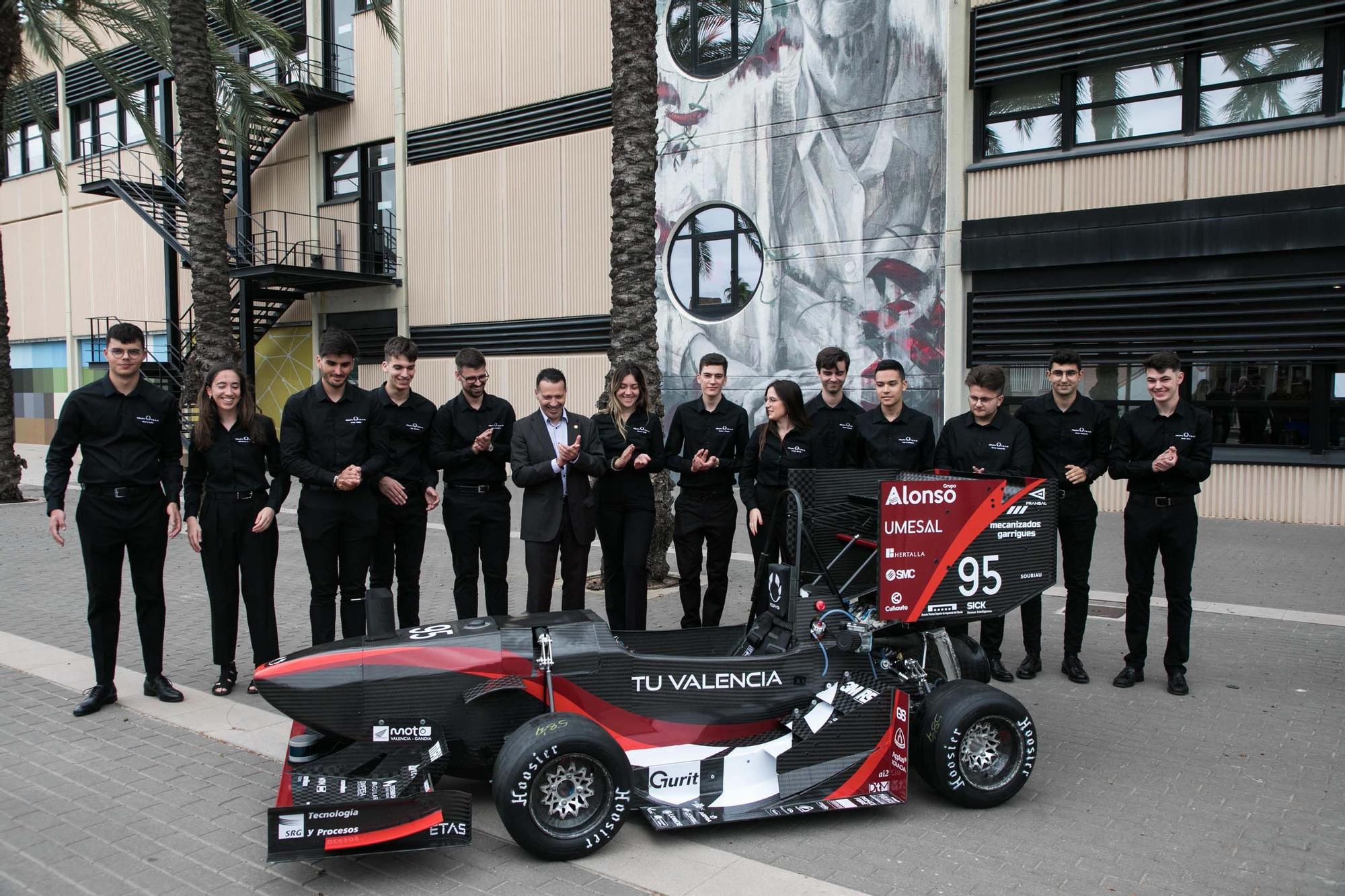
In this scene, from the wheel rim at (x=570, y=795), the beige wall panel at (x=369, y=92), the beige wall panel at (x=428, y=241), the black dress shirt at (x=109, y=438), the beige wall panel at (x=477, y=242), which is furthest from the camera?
the beige wall panel at (x=369, y=92)

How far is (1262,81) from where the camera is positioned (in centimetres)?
1227

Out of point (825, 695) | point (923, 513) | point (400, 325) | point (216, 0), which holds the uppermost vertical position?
point (216, 0)

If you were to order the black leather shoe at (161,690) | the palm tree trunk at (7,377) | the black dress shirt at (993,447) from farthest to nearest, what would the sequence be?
1. the palm tree trunk at (7,377)
2. the black dress shirt at (993,447)
3. the black leather shoe at (161,690)

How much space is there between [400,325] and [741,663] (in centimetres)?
1868

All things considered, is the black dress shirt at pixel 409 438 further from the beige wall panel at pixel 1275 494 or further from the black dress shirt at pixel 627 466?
the beige wall panel at pixel 1275 494

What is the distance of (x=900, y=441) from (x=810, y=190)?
9.92 meters

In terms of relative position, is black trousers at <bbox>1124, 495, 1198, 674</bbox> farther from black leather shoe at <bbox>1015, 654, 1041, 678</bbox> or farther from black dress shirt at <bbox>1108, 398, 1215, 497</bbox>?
black leather shoe at <bbox>1015, 654, 1041, 678</bbox>

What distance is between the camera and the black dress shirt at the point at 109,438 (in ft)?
18.7

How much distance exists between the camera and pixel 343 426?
19.9 feet

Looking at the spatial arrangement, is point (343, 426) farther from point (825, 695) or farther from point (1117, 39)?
point (1117, 39)

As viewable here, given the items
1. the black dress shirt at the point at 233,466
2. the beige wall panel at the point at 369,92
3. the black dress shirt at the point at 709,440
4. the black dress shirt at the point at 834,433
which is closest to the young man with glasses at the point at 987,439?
the black dress shirt at the point at 834,433

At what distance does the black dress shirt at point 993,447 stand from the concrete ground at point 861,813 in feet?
4.65

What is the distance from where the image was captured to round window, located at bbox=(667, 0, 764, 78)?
53.1 feet

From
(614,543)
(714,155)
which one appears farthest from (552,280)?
(614,543)
